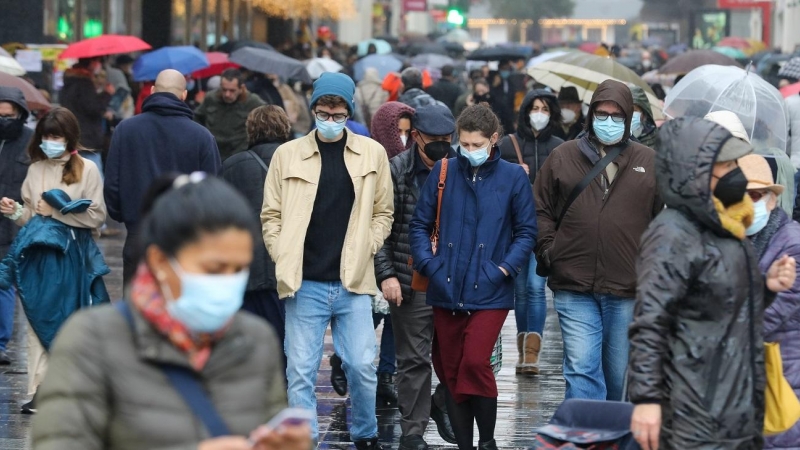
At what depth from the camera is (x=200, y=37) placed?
33500mm

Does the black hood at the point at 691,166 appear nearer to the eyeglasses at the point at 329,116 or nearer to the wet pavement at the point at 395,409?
the eyeglasses at the point at 329,116

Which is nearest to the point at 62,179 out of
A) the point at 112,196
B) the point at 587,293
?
the point at 112,196

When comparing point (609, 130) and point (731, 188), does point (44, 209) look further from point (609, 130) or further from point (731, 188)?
point (731, 188)

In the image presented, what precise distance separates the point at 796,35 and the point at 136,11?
4567 cm

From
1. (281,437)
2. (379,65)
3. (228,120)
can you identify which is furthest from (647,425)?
(379,65)

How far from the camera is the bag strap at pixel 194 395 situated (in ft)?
10.1

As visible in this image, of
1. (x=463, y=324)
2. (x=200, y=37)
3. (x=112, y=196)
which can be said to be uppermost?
(x=200, y=37)

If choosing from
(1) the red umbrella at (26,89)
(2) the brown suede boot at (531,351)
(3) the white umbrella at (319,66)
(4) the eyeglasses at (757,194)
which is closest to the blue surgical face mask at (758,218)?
(4) the eyeglasses at (757,194)

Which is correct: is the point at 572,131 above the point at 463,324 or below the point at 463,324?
above

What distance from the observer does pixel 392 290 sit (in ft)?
24.0

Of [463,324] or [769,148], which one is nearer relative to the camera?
[463,324]

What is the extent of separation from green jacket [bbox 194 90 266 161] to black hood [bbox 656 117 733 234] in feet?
26.5

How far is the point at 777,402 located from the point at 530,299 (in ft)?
15.8

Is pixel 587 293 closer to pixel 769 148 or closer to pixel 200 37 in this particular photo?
pixel 769 148
